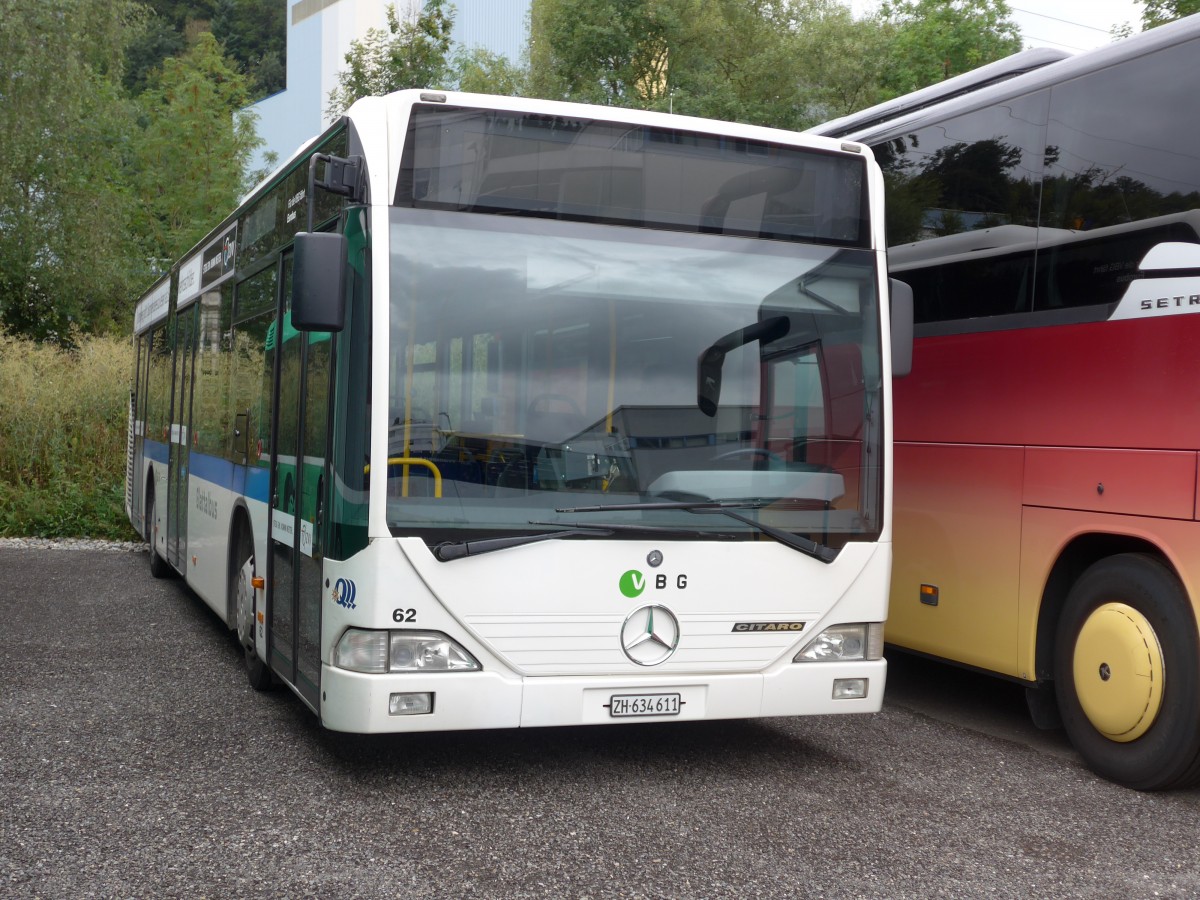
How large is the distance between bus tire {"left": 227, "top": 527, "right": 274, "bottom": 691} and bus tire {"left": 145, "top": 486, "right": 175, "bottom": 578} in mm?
5091

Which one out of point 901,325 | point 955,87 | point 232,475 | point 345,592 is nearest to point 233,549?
point 232,475

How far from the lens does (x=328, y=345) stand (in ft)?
18.8

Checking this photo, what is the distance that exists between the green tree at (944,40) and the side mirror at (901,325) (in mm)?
30211

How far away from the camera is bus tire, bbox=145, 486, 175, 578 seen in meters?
12.8

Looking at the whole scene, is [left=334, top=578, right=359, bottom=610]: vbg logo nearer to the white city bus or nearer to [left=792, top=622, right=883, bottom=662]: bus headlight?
the white city bus

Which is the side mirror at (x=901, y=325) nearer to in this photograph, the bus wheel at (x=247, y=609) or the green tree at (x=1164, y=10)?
the bus wheel at (x=247, y=609)

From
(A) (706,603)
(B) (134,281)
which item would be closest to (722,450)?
(A) (706,603)

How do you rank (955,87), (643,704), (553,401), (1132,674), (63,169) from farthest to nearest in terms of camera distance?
(63,169) < (955,87) < (1132,674) < (643,704) < (553,401)

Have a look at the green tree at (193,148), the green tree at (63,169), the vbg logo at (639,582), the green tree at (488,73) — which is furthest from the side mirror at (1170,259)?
the green tree at (488,73)

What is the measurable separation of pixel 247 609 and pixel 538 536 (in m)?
2.80

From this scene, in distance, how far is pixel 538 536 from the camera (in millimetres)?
5445

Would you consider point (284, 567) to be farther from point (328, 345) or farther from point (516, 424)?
point (516, 424)

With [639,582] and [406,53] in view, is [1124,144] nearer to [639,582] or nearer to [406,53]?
[639,582]

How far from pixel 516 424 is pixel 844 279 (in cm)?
180
